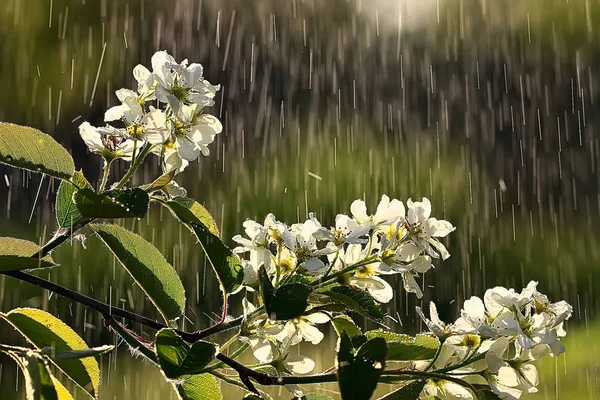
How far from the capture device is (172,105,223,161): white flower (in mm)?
477

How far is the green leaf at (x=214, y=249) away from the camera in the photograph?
0.44 m

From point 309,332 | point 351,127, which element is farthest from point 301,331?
point 351,127

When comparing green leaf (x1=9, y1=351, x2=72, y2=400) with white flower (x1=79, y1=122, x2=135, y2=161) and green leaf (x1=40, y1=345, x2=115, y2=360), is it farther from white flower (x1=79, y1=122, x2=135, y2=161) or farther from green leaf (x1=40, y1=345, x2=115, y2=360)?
white flower (x1=79, y1=122, x2=135, y2=161)

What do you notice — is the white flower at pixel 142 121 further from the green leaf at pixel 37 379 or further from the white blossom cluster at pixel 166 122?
the green leaf at pixel 37 379

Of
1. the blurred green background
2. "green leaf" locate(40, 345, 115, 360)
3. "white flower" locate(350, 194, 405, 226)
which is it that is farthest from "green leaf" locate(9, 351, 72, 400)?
the blurred green background

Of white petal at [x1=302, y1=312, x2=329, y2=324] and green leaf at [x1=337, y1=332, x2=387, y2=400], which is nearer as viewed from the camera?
green leaf at [x1=337, y1=332, x2=387, y2=400]

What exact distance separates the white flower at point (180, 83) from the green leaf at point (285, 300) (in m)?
0.14

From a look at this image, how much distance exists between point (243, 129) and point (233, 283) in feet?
14.4

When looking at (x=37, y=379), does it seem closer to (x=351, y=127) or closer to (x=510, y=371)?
(x=510, y=371)

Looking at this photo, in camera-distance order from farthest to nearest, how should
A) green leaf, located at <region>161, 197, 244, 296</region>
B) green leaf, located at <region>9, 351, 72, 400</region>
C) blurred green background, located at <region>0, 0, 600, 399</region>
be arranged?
blurred green background, located at <region>0, 0, 600, 399</region> < green leaf, located at <region>161, 197, 244, 296</region> < green leaf, located at <region>9, 351, 72, 400</region>

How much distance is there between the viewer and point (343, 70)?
5867 millimetres

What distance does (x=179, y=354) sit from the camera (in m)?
0.41

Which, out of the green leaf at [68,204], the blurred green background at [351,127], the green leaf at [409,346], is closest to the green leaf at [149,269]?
the green leaf at [68,204]

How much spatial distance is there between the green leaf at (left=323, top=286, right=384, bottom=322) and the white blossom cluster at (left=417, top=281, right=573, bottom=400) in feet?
0.19
